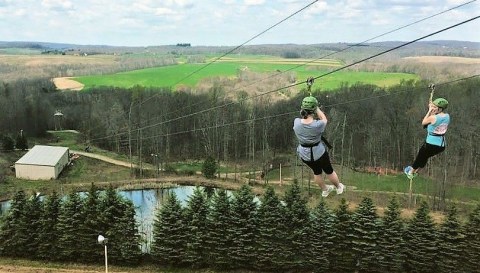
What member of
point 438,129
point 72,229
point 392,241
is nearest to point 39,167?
point 72,229

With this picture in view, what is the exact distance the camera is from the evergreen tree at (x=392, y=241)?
2488 centimetres

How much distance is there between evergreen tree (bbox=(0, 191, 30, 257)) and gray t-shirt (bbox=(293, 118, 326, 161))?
23.4 meters

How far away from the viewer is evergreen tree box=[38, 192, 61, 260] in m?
26.1

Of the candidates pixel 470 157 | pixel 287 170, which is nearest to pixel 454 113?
pixel 470 157

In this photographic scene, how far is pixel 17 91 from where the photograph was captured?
243ft

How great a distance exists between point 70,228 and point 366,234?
1609 centimetres

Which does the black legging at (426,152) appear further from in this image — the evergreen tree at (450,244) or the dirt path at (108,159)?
the dirt path at (108,159)

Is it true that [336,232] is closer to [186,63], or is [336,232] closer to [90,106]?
[90,106]

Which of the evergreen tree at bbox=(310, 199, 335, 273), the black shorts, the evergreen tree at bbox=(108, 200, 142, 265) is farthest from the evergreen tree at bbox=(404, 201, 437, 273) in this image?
Result: the black shorts

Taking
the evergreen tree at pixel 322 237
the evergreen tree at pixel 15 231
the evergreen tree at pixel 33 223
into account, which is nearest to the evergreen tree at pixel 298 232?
the evergreen tree at pixel 322 237

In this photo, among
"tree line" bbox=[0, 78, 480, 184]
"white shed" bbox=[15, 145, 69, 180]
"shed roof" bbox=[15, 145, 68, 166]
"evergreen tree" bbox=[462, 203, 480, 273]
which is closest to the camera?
"evergreen tree" bbox=[462, 203, 480, 273]

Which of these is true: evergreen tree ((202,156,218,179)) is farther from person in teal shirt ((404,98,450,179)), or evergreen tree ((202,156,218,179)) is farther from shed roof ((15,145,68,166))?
person in teal shirt ((404,98,450,179))

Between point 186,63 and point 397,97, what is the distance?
81291mm

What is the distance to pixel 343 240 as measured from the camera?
25297mm
